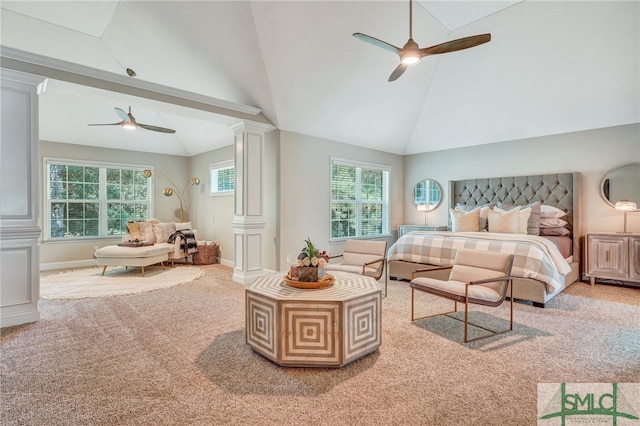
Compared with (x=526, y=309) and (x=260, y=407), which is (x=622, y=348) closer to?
(x=526, y=309)

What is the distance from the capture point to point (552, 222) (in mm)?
5242

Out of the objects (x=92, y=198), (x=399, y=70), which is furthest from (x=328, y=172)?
(x=92, y=198)

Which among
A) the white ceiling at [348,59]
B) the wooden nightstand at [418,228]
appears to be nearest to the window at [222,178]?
the white ceiling at [348,59]

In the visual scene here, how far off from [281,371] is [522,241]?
3.49 metres

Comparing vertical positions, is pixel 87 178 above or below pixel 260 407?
above

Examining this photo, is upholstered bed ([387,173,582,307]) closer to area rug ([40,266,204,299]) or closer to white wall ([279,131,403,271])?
white wall ([279,131,403,271])

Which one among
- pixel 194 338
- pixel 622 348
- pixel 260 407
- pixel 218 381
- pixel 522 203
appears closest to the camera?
pixel 260 407

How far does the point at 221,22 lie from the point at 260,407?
413 centimetres

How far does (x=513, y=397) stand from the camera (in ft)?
6.56

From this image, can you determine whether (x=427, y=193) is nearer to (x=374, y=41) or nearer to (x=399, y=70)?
(x=399, y=70)

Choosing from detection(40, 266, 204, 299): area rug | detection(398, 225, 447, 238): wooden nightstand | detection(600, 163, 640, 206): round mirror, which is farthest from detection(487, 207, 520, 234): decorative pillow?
detection(40, 266, 204, 299): area rug

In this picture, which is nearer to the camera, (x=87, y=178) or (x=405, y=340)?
(x=405, y=340)

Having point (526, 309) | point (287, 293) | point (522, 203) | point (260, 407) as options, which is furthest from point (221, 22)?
point (522, 203)

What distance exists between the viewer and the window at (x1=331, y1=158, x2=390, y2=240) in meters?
6.36
